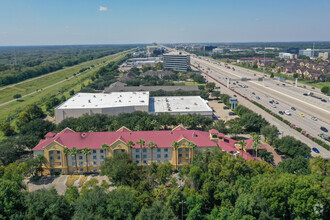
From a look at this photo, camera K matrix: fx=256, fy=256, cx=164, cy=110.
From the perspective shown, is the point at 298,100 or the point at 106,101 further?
the point at 298,100

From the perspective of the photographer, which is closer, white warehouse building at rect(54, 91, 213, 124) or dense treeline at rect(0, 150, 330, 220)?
dense treeline at rect(0, 150, 330, 220)

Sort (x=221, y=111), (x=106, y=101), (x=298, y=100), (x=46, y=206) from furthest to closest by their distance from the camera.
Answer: (x=298, y=100), (x=221, y=111), (x=106, y=101), (x=46, y=206)

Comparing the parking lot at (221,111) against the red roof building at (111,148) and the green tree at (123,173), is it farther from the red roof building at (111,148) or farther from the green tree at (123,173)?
the green tree at (123,173)

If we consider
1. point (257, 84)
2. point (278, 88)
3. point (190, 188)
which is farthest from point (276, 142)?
point (257, 84)

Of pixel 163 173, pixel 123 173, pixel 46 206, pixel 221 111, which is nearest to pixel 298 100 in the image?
pixel 221 111

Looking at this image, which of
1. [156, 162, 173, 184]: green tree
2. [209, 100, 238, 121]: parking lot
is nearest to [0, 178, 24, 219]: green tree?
[156, 162, 173, 184]: green tree

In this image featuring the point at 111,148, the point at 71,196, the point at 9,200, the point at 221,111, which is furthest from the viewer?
the point at 221,111

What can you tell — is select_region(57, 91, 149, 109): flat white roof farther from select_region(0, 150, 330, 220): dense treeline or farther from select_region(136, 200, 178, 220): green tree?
select_region(136, 200, 178, 220): green tree

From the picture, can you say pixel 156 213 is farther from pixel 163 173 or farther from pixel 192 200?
pixel 163 173

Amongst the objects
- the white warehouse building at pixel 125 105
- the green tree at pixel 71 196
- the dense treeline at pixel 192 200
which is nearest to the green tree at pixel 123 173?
the dense treeline at pixel 192 200
